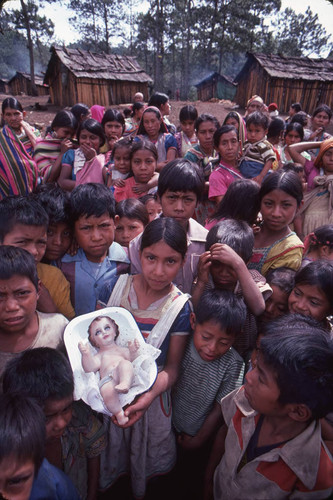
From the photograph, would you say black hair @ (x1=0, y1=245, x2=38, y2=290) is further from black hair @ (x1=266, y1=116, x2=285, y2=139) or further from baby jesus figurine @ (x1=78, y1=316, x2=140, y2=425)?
black hair @ (x1=266, y1=116, x2=285, y2=139)

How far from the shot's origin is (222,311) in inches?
65.4

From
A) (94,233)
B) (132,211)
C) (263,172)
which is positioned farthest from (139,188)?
(263,172)

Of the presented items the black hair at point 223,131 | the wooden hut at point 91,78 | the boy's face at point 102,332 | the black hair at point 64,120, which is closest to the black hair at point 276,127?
the black hair at point 223,131

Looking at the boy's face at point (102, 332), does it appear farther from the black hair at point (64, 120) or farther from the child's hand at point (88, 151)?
the black hair at point (64, 120)

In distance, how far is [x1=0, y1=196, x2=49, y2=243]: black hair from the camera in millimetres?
1805

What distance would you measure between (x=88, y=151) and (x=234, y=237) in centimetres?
246

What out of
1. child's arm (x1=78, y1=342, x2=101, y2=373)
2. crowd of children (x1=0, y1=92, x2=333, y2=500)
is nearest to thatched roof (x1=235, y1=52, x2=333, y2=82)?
crowd of children (x1=0, y1=92, x2=333, y2=500)

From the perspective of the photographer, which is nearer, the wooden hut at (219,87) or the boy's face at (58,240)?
the boy's face at (58,240)

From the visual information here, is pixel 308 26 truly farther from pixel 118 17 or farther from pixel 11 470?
pixel 11 470

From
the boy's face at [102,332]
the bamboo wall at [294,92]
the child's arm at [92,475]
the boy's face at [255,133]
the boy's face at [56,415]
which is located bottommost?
the child's arm at [92,475]

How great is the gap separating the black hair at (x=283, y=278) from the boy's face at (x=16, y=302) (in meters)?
1.53

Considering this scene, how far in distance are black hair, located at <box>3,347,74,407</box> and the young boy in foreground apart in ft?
2.89

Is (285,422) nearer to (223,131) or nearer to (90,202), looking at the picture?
(90,202)

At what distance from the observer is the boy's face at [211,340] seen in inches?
65.8
